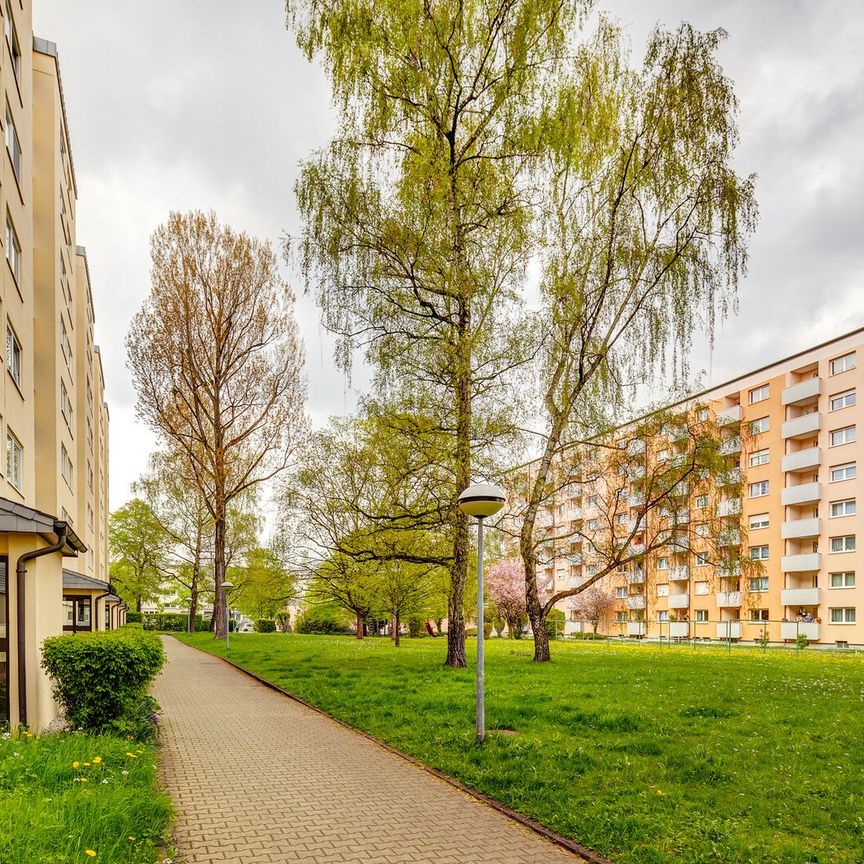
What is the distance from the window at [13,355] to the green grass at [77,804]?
27.8ft

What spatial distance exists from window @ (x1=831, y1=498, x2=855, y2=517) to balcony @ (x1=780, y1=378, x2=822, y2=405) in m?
6.89

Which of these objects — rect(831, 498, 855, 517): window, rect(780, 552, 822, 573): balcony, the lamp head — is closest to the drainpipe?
the lamp head

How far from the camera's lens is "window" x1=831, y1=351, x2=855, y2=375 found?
4444cm

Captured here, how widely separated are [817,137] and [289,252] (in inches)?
429

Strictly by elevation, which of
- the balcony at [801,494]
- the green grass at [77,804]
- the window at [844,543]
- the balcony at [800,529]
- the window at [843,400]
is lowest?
the window at [844,543]

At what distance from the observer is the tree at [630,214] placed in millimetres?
16625

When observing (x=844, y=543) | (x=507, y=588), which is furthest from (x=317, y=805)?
(x=844, y=543)

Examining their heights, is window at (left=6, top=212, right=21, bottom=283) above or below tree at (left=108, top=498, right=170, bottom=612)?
above

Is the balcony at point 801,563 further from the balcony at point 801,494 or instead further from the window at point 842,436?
the window at point 842,436

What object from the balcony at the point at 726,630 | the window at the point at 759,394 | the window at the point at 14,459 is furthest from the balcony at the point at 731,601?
the window at the point at 14,459

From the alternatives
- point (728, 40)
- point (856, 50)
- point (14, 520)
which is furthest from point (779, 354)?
point (14, 520)

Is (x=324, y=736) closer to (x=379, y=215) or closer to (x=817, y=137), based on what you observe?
(x=379, y=215)

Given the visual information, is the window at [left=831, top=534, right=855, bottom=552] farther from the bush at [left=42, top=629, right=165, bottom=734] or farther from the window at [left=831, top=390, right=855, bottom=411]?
the bush at [left=42, top=629, right=165, bottom=734]

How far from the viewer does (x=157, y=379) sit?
101ft
